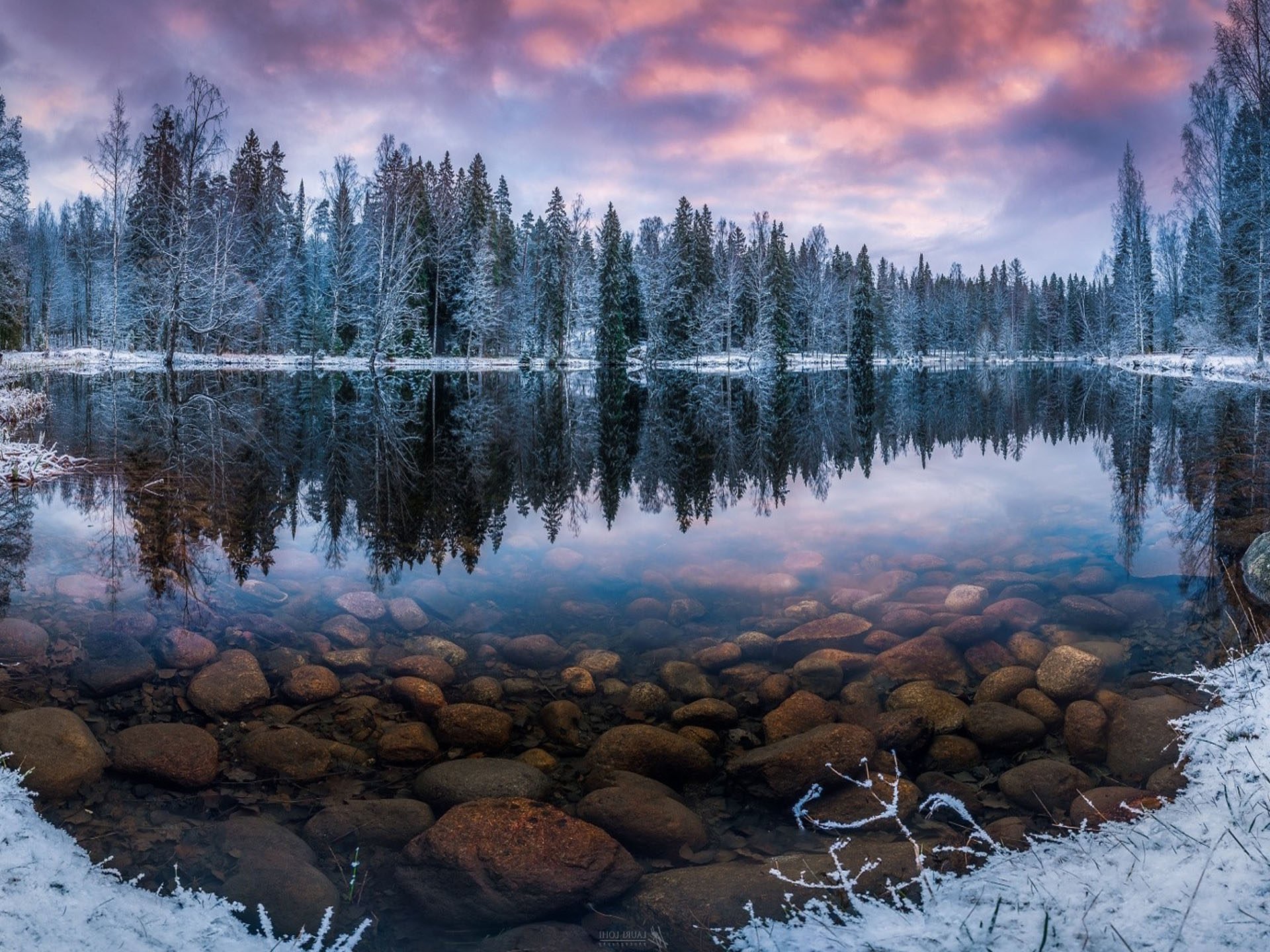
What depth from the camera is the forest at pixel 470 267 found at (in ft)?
105

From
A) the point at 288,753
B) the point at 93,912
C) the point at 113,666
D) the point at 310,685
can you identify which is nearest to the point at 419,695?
the point at 310,685

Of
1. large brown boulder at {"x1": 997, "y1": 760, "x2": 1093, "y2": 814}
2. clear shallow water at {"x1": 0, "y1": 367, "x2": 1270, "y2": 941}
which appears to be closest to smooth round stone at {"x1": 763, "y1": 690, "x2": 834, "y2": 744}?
clear shallow water at {"x1": 0, "y1": 367, "x2": 1270, "y2": 941}

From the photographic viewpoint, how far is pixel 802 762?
4469 millimetres

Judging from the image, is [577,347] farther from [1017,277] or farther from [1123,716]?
[1017,277]

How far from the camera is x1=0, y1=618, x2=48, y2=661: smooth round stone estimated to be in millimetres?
5734

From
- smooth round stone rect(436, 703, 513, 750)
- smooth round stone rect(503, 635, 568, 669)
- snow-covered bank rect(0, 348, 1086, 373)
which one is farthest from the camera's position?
snow-covered bank rect(0, 348, 1086, 373)

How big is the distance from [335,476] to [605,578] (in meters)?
7.02

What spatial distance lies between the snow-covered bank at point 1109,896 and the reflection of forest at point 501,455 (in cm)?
591

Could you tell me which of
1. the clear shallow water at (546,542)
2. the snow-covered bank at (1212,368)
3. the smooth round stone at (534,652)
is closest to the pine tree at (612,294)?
the clear shallow water at (546,542)

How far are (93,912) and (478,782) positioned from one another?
1.88 meters

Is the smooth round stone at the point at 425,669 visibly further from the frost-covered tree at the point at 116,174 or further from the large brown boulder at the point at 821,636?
the frost-covered tree at the point at 116,174

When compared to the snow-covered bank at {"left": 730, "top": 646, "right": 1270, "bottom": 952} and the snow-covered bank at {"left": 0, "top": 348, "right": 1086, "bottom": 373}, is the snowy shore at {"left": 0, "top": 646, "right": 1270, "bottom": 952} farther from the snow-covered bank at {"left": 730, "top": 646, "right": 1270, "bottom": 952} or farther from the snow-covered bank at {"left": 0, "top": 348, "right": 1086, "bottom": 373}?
the snow-covered bank at {"left": 0, "top": 348, "right": 1086, "bottom": 373}

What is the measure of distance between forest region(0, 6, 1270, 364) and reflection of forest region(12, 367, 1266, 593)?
7260mm

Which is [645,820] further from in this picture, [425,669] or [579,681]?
[425,669]
